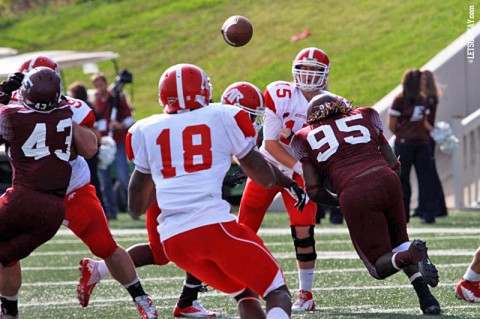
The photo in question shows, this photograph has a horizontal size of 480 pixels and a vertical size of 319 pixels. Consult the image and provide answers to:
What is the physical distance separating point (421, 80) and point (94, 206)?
20.8ft

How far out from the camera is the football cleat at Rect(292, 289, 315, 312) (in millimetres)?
6883

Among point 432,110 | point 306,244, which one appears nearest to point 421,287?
point 306,244

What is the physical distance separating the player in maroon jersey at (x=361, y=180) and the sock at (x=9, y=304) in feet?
5.60

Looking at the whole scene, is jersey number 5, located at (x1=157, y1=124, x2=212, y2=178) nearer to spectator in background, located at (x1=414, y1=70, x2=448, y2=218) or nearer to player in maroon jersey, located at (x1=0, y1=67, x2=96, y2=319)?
player in maroon jersey, located at (x1=0, y1=67, x2=96, y2=319)

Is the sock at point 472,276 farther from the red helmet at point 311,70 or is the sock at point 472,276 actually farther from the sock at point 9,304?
the sock at point 9,304

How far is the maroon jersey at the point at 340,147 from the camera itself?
6324 millimetres

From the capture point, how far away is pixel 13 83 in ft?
20.9

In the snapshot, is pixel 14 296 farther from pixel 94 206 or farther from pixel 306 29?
pixel 306 29

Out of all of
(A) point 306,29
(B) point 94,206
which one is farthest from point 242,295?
(A) point 306,29

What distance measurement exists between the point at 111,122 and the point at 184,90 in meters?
8.65

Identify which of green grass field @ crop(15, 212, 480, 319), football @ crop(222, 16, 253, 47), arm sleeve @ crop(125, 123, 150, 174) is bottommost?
green grass field @ crop(15, 212, 480, 319)

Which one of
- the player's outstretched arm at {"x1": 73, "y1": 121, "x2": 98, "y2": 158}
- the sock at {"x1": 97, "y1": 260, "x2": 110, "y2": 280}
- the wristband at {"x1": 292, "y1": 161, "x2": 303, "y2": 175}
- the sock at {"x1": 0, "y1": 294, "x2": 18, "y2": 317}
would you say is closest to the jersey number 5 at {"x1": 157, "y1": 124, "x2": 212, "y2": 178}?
the player's outstretched arm at {"x1": 73, "y1": 121, "x2": 98, "y2": 158}

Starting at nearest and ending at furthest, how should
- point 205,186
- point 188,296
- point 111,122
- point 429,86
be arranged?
1. point 205,186
2. point 188,296
3. point 429,86
4. point 111,122

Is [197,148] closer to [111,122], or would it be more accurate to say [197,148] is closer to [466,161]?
[111,122]
